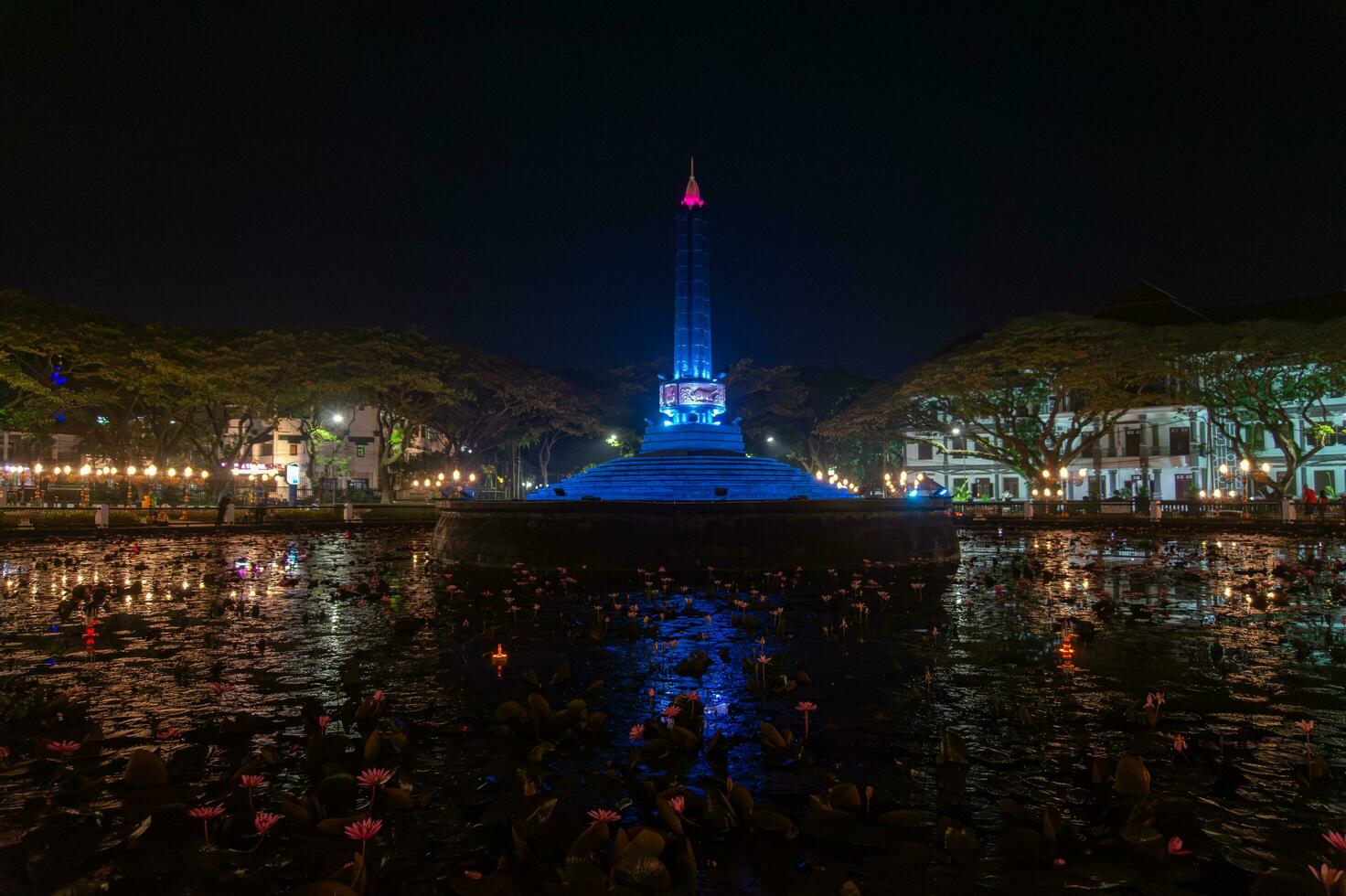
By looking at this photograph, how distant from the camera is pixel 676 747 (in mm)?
5734

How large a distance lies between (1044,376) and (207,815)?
4477 cm

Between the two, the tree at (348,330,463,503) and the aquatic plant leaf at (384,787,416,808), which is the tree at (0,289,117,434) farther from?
the aquatic plant leaf at (384,787,416,808)

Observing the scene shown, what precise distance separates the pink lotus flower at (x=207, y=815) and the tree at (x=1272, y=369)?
43771 millimetres

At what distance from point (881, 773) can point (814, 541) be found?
42.5 ft

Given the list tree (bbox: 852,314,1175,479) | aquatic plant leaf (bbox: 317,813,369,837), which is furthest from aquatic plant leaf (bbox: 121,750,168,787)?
tree (bbox: 852,314,1175,479)

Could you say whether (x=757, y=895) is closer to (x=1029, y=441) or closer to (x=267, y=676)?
(x=267, y=676)

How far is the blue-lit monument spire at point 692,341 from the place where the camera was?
133 ft

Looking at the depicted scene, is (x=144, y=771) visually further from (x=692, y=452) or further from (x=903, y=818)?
(x=692, y=452)

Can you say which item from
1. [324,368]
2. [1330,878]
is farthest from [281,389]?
[1330,878]

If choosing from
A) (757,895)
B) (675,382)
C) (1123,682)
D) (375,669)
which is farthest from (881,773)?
(675,382)

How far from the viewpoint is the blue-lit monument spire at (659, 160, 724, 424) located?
40.4m

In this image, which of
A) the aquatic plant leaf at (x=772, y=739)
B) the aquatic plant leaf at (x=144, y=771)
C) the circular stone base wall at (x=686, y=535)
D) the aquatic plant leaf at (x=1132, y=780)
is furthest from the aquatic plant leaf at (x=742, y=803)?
the circular stone base wall at (x=686, y=535)

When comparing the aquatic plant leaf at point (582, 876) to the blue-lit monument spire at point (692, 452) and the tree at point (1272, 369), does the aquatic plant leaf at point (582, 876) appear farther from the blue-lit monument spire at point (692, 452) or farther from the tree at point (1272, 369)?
the tree at point (1272, 369)

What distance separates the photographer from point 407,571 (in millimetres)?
18031
